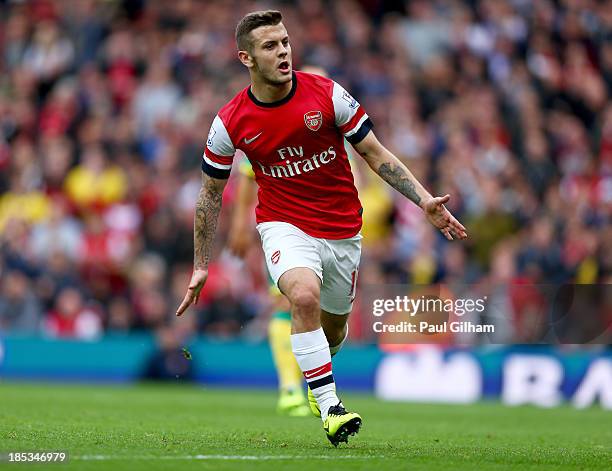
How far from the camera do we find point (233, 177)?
57.5ft

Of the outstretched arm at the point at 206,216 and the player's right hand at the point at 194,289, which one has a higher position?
the outstretched arm at the point at 206,216

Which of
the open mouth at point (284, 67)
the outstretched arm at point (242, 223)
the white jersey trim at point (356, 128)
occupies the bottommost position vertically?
the outstretched arm at point (242, 223)

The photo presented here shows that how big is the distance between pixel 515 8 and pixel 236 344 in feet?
25.4

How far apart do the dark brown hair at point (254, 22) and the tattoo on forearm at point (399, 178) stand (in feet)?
4.06

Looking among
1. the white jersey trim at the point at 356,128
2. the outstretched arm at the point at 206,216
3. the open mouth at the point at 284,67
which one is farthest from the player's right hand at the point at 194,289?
the open mouth at the point at 284,67

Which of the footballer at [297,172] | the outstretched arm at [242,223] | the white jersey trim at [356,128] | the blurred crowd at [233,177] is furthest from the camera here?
the blurred crowd at [233,177]

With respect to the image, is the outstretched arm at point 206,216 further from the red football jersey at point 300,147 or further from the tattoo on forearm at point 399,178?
the tattoo on forearm at point 399,178

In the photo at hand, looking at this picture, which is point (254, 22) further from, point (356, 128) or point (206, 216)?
point (206, 216)

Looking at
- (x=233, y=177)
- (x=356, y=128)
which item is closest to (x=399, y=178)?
(x=356, y=128)

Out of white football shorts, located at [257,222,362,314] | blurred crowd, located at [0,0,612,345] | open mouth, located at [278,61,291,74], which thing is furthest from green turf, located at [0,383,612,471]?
blurred crowd, located at [0,0,612,345]

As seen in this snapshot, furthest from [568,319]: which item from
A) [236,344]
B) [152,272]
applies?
[152,272]

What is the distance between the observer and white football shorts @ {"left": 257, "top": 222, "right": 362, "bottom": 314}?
8234mm

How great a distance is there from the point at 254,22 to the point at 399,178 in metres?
1.45

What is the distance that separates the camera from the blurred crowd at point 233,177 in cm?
1769
